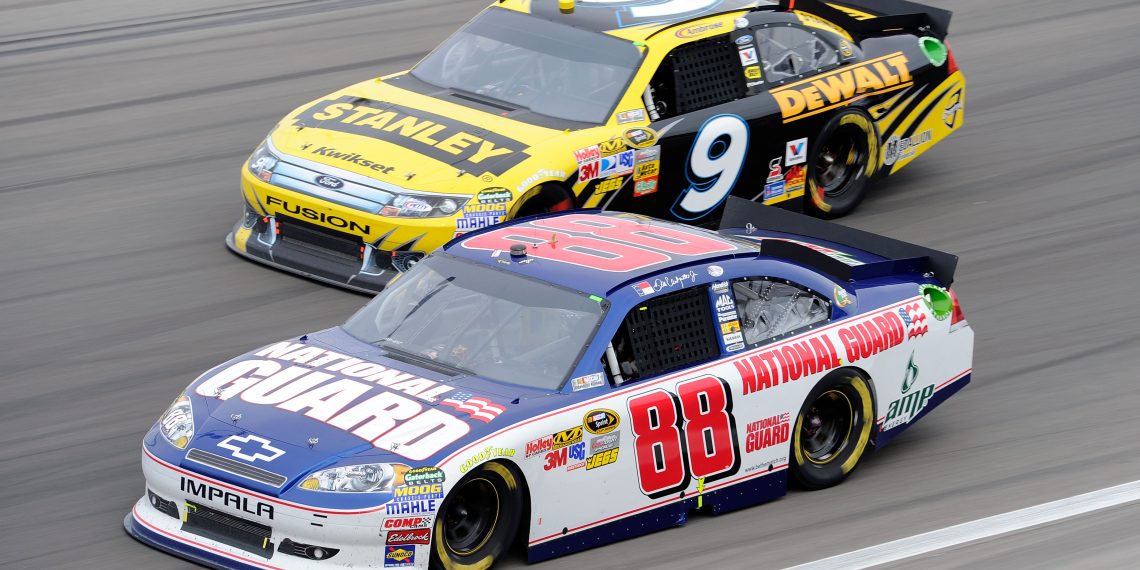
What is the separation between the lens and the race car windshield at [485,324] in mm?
7027

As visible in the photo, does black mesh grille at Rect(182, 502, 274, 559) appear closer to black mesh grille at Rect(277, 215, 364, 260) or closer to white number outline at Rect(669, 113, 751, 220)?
black mesh grille at Rect(277, 215, 364, 260)

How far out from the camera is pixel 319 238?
1016 cm

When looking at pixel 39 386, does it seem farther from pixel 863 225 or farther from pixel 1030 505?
pixel 863 225

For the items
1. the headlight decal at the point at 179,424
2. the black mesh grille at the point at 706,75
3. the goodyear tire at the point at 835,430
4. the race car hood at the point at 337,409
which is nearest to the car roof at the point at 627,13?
the black mesh grille at the point at 706,75

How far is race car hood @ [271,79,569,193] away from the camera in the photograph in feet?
32.9

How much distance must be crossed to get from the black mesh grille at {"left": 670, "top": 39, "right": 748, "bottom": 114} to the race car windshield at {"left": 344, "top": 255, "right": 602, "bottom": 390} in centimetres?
376

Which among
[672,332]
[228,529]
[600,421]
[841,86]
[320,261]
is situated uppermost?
[841,86]

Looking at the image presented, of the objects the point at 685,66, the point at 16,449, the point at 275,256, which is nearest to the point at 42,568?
the point at 16,449

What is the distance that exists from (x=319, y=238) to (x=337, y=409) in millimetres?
3653

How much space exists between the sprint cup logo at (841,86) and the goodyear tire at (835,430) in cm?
378

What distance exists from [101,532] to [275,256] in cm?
358

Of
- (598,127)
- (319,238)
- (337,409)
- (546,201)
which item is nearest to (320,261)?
(319,238)

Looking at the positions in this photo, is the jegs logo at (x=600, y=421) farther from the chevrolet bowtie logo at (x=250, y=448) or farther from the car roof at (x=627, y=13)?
the car roof at (x=627, y=13)

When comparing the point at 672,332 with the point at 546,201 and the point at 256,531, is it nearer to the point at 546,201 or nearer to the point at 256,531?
the point at 256,531
